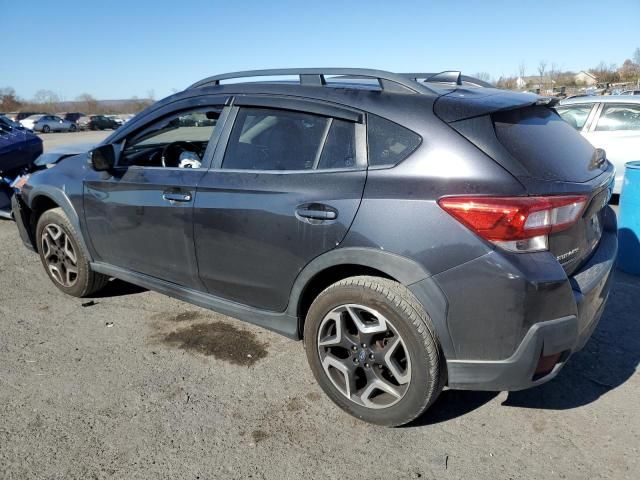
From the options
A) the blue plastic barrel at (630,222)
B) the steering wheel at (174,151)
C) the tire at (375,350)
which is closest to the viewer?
the tire at (375,350)

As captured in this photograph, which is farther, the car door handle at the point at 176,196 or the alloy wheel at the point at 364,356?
the car door handle at the point at 176,196

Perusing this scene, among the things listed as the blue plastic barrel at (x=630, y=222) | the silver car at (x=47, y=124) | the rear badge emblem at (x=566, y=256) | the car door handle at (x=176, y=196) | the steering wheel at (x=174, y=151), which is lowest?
Result: the silver car at (x=47, y=124)

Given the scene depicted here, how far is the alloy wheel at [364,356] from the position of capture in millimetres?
2547

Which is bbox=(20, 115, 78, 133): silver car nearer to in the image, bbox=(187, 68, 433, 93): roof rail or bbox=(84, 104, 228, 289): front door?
bbox=(84, 104, 228, 289): front door

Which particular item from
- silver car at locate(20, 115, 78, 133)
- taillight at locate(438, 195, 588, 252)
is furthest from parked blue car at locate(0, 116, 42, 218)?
silver car at locate(20, 115, 78, 133)

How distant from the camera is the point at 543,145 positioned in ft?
8.40

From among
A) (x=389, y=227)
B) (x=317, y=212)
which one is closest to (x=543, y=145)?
(x=389, y=227)

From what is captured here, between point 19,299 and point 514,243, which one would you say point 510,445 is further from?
point 19,299

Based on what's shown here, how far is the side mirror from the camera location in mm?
3646

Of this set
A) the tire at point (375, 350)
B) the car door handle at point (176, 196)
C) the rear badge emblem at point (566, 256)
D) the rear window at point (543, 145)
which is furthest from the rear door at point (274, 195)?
the rear badge emblem at point (566, 256)

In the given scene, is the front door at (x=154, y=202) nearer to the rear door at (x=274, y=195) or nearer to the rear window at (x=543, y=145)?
the rear door at (x=274, y=195)

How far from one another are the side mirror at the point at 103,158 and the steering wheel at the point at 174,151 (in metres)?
0.42

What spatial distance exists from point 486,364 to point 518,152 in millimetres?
990

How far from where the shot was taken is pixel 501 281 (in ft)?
7.21
